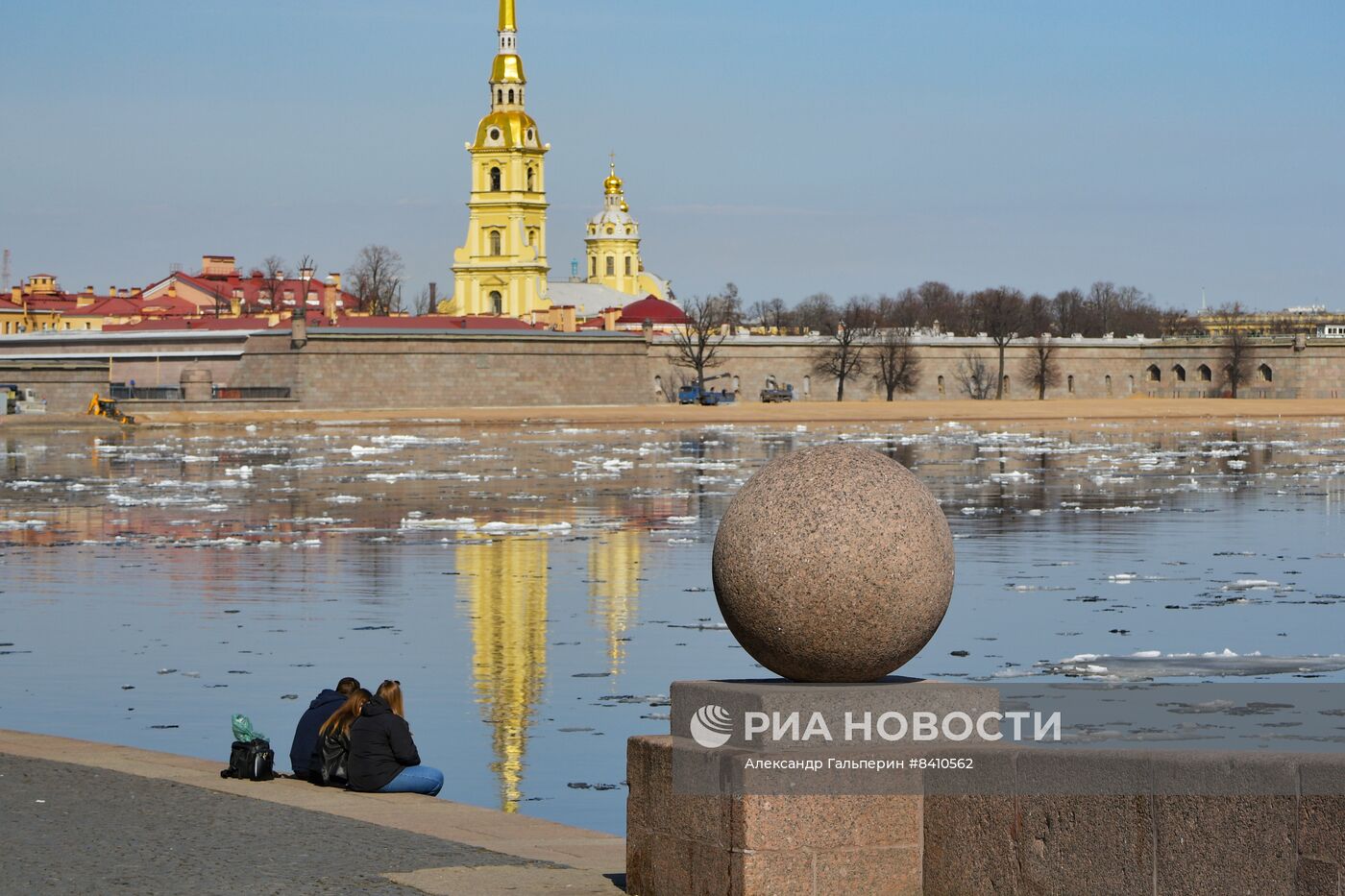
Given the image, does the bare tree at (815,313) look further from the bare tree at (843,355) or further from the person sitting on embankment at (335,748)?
the person sitting on embankment at (335,748)

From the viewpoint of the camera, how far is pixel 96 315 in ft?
464

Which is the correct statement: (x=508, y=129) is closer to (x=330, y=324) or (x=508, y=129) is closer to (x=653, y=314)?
(x=653, y=314)

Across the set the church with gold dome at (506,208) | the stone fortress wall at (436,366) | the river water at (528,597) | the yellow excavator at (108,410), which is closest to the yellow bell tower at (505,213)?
the church with gold dome at (506,208)

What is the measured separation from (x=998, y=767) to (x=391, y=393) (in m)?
100.0

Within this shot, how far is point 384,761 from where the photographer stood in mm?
11094

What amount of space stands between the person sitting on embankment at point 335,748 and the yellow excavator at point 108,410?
78046mm

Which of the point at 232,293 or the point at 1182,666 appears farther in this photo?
the point at 232,293

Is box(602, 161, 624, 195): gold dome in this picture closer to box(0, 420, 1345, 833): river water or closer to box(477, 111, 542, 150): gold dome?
box(477, 111, 542, 150): gold dome

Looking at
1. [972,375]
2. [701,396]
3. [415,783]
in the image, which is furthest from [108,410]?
[415,783]

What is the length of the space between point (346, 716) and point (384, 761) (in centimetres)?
37

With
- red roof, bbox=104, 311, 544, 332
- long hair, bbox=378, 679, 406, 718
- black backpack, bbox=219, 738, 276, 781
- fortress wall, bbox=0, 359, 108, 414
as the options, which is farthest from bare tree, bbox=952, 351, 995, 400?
black backpack, bbox=219, 738, 276, 781

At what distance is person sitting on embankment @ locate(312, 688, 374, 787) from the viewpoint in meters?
11.1

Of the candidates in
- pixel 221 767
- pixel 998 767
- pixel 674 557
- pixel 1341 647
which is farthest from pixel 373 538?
pixel 998 767

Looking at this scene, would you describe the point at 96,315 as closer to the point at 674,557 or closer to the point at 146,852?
the point at 674,557
